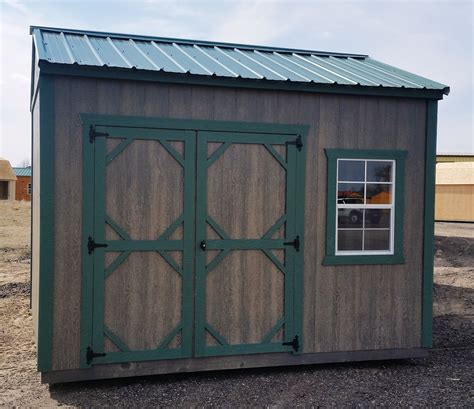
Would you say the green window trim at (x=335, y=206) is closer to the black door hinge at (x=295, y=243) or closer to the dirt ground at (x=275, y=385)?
the black door hinge at (x=295, y=243)

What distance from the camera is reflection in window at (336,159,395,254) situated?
704 cm

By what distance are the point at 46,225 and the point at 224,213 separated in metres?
1.78

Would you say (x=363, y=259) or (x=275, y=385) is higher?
(x=363, y=259)

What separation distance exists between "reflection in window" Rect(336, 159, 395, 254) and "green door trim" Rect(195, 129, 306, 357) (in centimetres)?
51

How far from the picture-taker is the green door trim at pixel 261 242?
6.56 meters

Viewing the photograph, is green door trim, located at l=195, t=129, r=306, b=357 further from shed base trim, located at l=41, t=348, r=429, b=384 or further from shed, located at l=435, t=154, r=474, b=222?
shed, located at l=435, t=154, r=474, b=222

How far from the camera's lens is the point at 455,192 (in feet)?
102

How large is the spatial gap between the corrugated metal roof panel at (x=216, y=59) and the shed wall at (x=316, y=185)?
8.4 inches

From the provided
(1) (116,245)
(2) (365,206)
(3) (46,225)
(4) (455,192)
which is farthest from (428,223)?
(4) (455,192)

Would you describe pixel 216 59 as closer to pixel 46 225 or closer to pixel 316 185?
pixel 316 185

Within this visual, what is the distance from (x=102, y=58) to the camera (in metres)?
6.67

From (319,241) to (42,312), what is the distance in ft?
9.65

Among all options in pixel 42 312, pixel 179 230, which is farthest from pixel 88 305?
pixel 179 230

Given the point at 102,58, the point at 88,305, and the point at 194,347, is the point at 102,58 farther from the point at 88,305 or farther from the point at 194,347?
the point at 194,347
